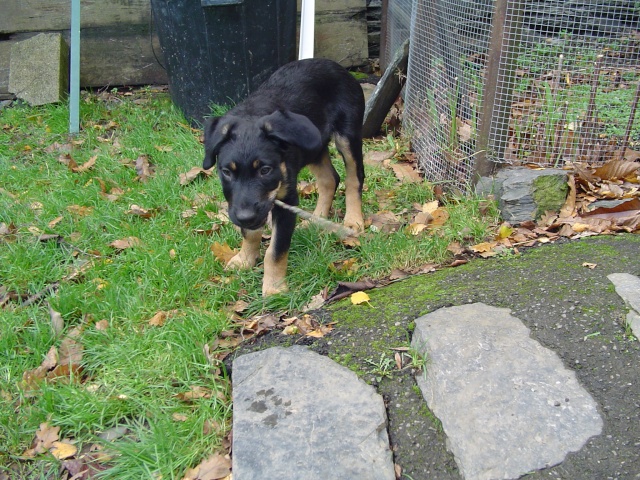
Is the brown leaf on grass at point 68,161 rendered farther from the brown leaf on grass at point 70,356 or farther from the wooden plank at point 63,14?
the brown leaf on grass at point 70,356

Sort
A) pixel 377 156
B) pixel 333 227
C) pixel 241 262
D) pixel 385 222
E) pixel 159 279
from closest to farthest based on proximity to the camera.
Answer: pixel 159 279, pixel 241 262, pixel 333 227, pixel 385 222, pixel 377 156

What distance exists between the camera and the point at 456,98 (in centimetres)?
486

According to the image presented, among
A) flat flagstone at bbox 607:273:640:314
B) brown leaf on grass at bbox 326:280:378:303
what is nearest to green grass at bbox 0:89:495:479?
brown leaf on grass at bbox 326:280:378:303

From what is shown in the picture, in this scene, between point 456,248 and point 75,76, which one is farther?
point 75,76

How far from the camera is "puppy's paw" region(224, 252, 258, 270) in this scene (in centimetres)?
395

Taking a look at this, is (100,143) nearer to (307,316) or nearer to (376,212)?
(376,212)

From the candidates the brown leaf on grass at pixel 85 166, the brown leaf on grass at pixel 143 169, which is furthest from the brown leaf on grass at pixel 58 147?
the brown leaf on grass at pixel 143 169

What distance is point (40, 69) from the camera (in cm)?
705

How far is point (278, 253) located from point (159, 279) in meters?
0.73

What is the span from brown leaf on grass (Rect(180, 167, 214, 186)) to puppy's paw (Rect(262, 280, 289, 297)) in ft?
5.61

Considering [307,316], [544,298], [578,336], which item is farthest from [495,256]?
[307,316]

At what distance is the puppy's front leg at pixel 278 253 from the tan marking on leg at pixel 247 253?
0.28 m

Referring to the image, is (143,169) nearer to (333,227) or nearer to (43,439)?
(333,227)

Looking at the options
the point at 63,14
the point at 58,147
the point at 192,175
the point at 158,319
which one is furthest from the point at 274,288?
the point at 63,14
